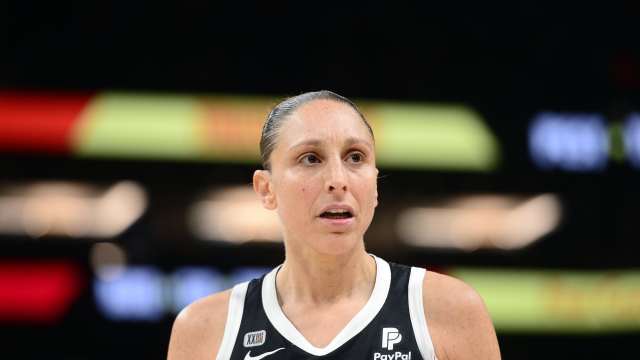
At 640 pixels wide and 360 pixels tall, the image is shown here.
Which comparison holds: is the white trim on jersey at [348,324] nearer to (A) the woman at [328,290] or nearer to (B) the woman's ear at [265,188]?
(A) the woman at [328,290]

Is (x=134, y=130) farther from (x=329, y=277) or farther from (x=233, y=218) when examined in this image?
(x=329, y=277)

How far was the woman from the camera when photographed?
9.57 feet

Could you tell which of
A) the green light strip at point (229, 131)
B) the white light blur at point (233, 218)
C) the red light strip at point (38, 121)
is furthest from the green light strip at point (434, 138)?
the red light strip at point (38, 121)

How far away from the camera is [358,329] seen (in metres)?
2.96

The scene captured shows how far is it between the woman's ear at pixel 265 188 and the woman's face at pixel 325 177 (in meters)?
0.07

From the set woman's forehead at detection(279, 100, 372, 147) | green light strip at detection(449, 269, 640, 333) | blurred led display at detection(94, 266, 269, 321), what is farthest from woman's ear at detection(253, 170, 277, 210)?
green light strip at detection(449, 269, 640, 333)

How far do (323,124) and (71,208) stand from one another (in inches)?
199

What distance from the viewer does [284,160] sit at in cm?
309

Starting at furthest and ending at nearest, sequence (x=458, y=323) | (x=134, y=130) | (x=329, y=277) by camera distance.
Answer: (x=134, y=130)
(x=329, y=277)
(x=458, y=323)

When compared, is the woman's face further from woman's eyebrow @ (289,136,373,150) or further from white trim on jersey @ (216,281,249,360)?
white trim on jersey @ (216,281,249,360)

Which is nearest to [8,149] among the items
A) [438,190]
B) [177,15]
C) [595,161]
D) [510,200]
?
[177,15]

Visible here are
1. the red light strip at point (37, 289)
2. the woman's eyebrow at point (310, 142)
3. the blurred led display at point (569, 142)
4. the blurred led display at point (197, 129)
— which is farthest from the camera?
the blurred led display at point (569, 142)

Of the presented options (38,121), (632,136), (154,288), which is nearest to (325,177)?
(154,288)

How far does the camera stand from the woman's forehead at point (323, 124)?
3023 mm
